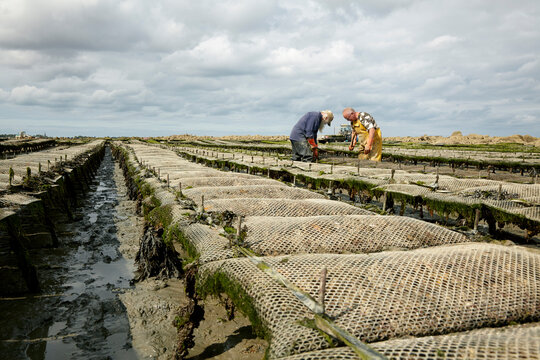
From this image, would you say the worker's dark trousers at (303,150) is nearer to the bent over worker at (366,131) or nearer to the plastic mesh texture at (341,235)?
the bent over worker at (366,131)

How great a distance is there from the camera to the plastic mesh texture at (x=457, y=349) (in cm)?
238

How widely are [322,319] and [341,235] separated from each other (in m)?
2.82

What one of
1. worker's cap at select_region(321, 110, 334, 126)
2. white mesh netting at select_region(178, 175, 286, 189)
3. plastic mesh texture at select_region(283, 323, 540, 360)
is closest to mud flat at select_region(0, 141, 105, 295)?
white mesh netting at select_region(178, 175, 286, 189)

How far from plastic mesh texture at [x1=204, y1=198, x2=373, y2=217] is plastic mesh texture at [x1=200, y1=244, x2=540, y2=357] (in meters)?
3.09

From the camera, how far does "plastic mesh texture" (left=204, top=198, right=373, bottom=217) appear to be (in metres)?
7.75

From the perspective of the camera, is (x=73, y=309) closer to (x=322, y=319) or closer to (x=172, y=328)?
(x=172, y=328)

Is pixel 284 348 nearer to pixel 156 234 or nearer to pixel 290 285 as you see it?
pixel 290 285

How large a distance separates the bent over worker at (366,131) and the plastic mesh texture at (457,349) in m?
14.5

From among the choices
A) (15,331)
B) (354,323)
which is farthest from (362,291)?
(15,331)

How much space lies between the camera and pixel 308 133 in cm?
1834

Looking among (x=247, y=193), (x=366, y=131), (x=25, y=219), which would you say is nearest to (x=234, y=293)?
(x=247, y=193)

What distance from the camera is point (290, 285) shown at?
3.76 metres

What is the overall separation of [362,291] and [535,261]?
251 cm

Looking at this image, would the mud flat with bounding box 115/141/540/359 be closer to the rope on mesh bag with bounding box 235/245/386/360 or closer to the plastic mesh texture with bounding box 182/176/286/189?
the rope on mesh bag with bounding box 235/245/386/360
